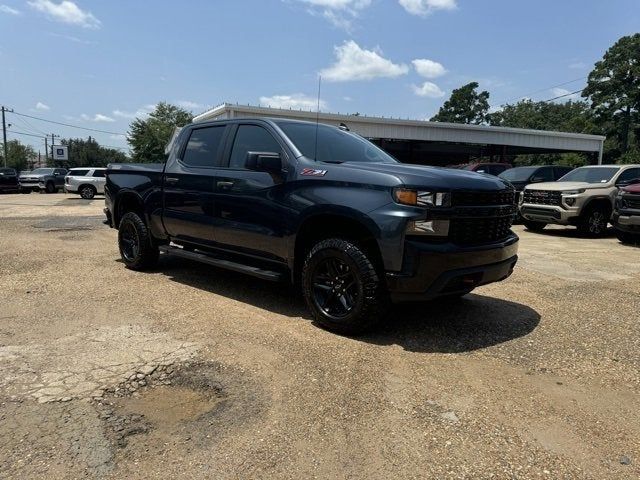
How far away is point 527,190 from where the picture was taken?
12.8 metres

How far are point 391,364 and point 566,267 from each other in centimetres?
510

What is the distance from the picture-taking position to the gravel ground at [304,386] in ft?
8.91

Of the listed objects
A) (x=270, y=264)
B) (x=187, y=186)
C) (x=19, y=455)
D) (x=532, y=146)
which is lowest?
(x=19, y=455)

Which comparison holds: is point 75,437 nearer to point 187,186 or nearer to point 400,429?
point 400,429

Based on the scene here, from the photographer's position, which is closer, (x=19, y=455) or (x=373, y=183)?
(x=19, y=455)

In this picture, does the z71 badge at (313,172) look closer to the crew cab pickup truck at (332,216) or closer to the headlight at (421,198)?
the crew cab pickup truck at (332,216)

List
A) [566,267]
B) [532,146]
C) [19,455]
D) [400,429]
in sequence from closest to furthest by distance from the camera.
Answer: [19,455]
[400,429]
[566,267]
[532,146]

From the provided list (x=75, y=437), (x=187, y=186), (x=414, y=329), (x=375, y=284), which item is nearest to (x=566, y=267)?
(x=414, y=329)

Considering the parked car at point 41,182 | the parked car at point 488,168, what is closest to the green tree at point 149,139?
the parked car at point 41,182

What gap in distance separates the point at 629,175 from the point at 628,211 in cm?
339

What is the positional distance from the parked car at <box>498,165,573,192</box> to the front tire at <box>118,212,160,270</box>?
11.4 metres

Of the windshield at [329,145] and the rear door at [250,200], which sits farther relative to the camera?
the windshield at [329,145]

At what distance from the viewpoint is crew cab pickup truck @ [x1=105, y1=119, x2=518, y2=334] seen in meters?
4.11

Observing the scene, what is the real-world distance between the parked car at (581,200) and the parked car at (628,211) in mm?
1485
